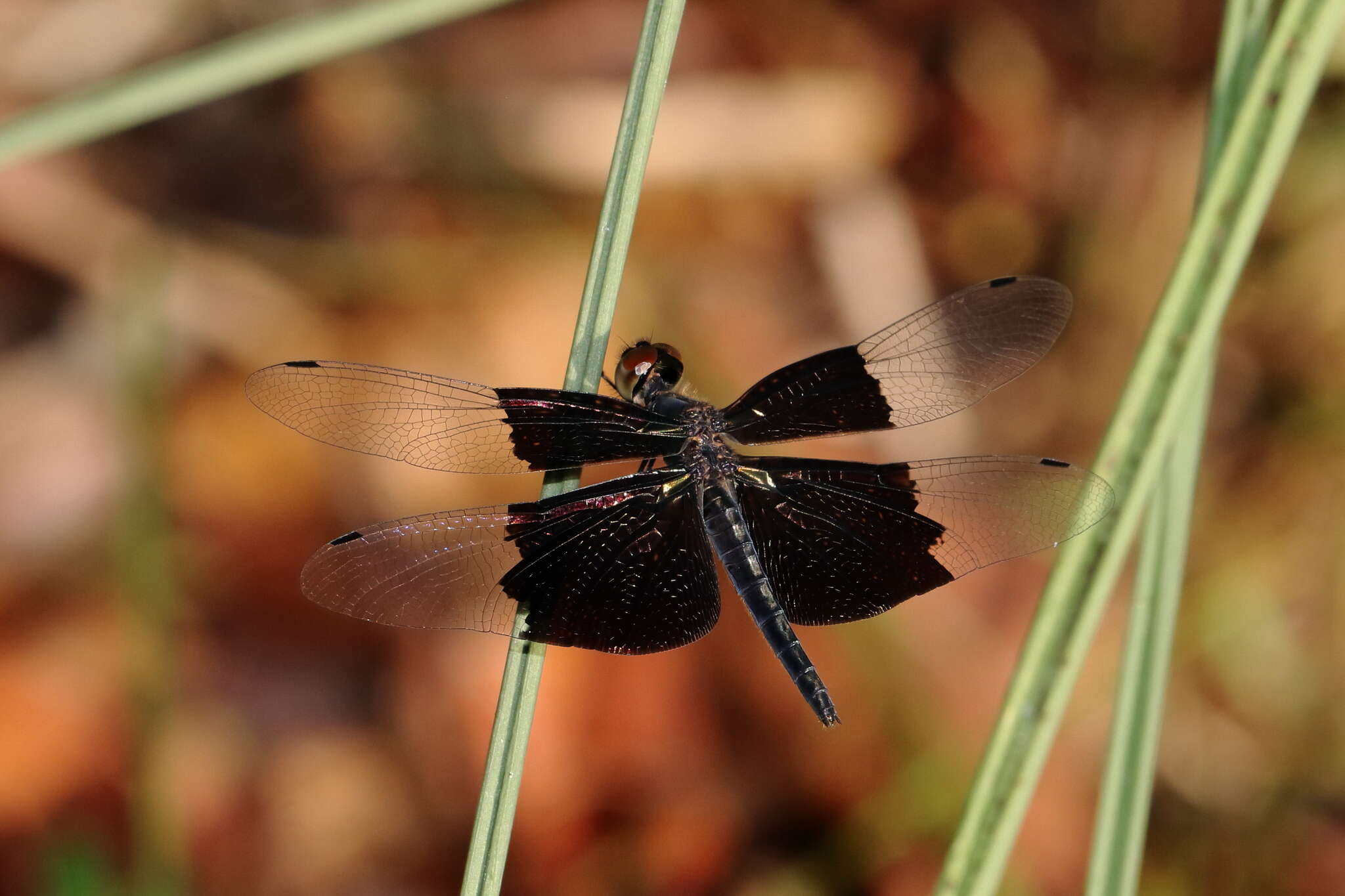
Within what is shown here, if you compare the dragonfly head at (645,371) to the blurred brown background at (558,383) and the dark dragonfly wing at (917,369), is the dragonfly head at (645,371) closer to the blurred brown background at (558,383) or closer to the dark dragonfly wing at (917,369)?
the dark dragonfly wing at (917,369)

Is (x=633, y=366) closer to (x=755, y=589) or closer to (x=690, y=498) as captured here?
(x=690, y=498)

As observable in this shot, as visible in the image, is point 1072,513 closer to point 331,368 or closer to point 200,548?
point 331,368

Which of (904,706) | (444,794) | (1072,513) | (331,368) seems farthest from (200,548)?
(1072,513)

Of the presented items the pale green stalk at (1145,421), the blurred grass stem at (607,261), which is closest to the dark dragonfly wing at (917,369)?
the pale green stalk at (1145,421)

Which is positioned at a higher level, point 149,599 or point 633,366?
point 633,366

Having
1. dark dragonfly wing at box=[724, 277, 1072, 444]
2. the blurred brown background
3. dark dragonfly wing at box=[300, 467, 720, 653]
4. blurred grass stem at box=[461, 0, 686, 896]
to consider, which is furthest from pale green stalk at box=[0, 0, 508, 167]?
the blurred brown background

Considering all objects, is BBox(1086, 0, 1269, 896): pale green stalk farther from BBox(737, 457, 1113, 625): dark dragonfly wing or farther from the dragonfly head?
the dragonfly head

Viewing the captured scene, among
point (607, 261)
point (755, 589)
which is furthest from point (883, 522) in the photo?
point (607, 261)
